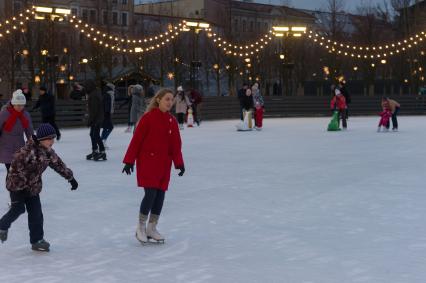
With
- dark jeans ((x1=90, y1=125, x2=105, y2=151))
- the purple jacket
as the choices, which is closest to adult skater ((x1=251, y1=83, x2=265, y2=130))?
dark jeans ((x1=90, y1=125, x2=105, y2=151))

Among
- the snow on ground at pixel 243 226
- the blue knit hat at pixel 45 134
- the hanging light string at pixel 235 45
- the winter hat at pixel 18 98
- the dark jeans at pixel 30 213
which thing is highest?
the hanging light string at pixel 235 45

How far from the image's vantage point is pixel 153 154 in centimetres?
580

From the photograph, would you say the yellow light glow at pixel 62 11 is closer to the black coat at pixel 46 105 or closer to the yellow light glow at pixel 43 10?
the yellow light glow at pixel 43 10

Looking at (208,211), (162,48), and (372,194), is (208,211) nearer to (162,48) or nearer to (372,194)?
(372,194)

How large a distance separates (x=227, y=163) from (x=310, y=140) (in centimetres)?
612

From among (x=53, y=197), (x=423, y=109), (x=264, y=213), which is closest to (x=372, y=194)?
(x=264, y=213)

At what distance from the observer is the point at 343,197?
839 centimetres

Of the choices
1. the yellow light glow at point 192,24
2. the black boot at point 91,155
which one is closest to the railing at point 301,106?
the yellow light glow at point 192,24

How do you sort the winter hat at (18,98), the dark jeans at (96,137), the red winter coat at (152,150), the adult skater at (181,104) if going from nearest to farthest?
the red winter coat at (152,150) < the winter hat at (18,98) < the dark jeans at (96,137) < the adult skater at (181,104)

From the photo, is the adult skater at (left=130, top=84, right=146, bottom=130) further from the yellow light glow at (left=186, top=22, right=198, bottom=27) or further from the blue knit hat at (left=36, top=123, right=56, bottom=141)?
the blue knit hat at (left=36, top=123, right=56, bottom=141)

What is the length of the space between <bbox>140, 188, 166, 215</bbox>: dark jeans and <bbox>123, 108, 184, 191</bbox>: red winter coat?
7 cm

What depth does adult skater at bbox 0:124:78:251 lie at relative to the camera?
5.44 meters

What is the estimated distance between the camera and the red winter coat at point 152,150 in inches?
227

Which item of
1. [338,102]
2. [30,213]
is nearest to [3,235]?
[30,213]
